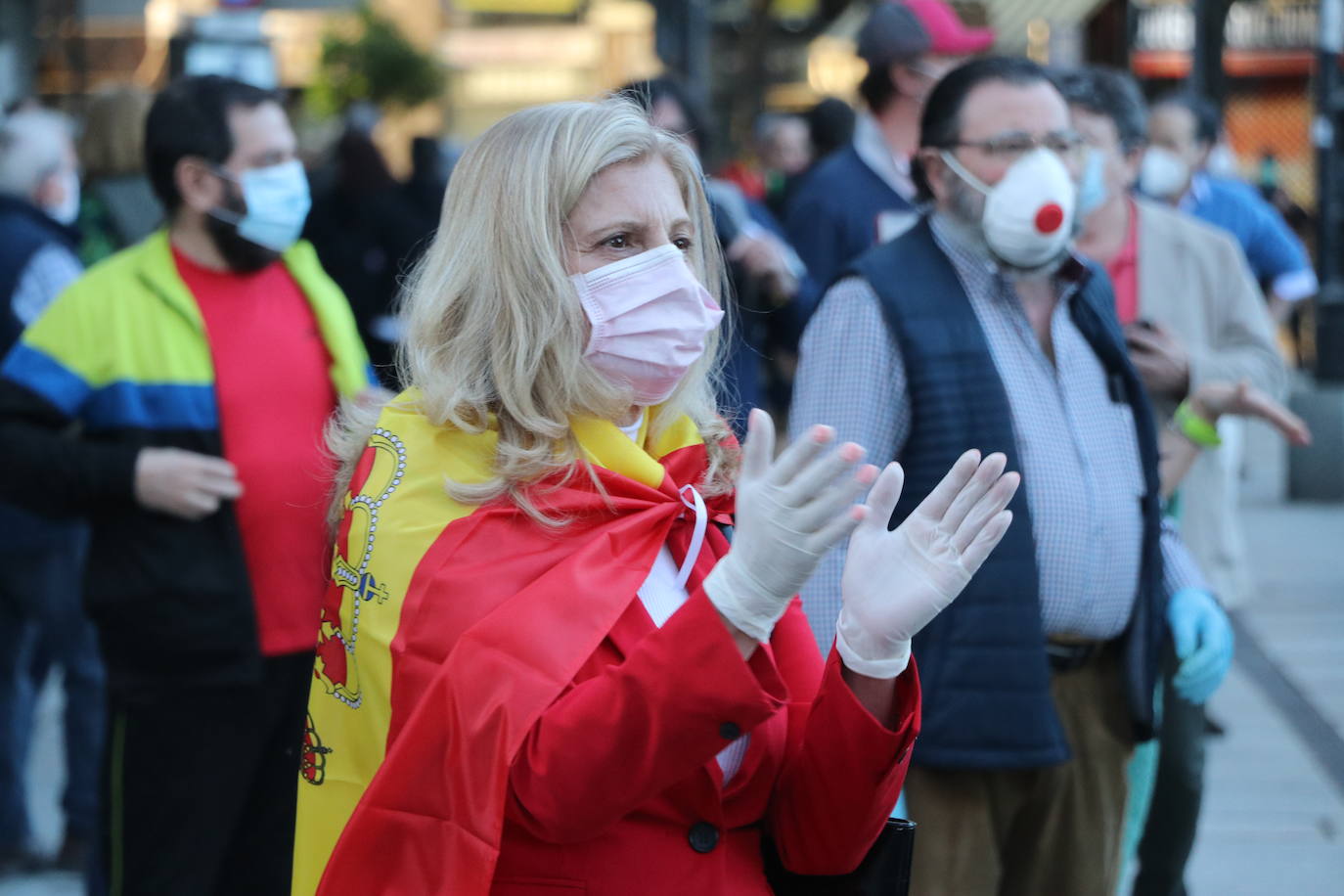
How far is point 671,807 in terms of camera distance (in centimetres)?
213

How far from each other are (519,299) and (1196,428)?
2.10 meters

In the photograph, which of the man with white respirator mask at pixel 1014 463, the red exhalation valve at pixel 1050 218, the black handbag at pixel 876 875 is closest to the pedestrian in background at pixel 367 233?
the man with white respirator mask at pixel 1014 463

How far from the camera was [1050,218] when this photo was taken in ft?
10.4

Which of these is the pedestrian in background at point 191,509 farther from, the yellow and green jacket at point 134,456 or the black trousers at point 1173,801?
the black trousers at point 1173,801

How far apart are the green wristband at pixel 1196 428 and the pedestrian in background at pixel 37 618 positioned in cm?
325

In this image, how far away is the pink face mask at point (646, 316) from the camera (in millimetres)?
2217

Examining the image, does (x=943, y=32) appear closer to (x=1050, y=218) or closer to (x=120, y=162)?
(x=1050, y=218)

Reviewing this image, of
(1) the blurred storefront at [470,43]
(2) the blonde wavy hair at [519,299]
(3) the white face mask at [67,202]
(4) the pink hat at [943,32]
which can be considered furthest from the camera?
(1) the blurred storefront at [470,43]

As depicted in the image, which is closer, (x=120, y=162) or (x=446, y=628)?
(x=446, y=628)

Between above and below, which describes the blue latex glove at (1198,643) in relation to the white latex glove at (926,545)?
below

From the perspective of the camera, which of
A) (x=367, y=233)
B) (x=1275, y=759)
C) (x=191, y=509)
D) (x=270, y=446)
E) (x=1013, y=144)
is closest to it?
(x=1013, y=144)

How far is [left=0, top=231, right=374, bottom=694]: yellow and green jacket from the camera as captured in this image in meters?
3.67

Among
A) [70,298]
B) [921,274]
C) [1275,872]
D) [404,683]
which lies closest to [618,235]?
[404,683]

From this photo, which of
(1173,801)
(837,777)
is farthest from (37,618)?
(837,777)
